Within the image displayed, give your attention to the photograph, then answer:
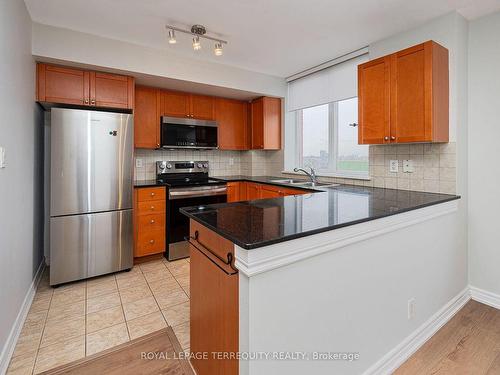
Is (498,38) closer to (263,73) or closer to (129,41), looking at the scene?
(263,73)

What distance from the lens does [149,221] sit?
3143 millimetres

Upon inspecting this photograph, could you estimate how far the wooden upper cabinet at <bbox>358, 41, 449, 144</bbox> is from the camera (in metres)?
2.02

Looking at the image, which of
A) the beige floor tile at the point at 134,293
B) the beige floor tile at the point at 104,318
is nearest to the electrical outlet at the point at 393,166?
the beige floor tile at the point at 134,293

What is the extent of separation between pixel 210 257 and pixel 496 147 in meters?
2.38

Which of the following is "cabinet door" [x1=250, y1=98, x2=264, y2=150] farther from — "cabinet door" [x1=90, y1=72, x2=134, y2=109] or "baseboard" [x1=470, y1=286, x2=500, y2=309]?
"baseboard" [x1=470, y1=286, x2=500, y2=309]

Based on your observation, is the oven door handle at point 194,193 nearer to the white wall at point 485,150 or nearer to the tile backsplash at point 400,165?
the tile backsplash at point 400,165

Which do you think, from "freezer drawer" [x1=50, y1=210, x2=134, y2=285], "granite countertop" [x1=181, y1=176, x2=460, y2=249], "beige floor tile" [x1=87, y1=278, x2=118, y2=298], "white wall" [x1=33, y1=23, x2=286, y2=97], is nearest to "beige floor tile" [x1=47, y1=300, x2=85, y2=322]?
"beige floor tile" [x1=87, y1=278, x2=118, y2=298]

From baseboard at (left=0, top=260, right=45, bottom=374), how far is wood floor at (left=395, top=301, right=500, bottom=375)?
2216 millimetres

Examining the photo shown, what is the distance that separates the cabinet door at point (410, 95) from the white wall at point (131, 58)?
6.14ft

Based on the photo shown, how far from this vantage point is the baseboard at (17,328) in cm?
155

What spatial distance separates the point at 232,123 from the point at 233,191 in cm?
109

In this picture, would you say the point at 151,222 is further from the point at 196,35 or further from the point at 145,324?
the point at 196,35

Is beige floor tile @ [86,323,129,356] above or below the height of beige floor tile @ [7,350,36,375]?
above

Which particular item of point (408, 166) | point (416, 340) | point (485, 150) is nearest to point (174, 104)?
point (408, 166)
